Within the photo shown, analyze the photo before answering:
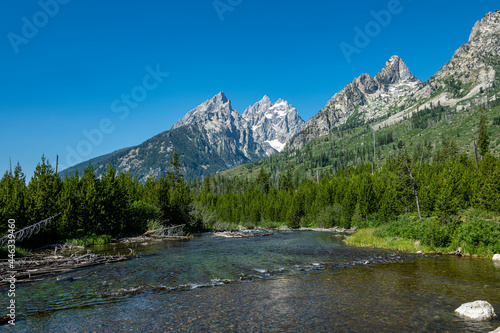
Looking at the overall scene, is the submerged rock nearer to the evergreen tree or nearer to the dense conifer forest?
the dense conifer forest

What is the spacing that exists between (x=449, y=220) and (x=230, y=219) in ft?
250

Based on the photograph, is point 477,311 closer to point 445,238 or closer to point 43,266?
point 445,238

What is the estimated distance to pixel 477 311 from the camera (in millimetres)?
13172

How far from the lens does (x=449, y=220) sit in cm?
3622

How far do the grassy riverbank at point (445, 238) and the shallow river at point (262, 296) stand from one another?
3327mm

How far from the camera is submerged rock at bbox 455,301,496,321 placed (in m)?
13.0

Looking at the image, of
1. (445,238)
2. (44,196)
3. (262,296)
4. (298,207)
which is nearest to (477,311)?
(262,296)

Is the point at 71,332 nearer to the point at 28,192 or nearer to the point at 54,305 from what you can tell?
the point at 54,305

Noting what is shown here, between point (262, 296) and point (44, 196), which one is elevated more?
point (44, 196)

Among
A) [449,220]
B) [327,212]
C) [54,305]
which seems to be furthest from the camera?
[327,212]

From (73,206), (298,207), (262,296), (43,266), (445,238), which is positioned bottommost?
(445,238)

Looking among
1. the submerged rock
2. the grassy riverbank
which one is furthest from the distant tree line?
the submerged rock

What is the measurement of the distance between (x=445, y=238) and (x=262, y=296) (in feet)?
90.4

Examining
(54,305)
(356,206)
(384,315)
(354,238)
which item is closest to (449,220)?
(354,238)
